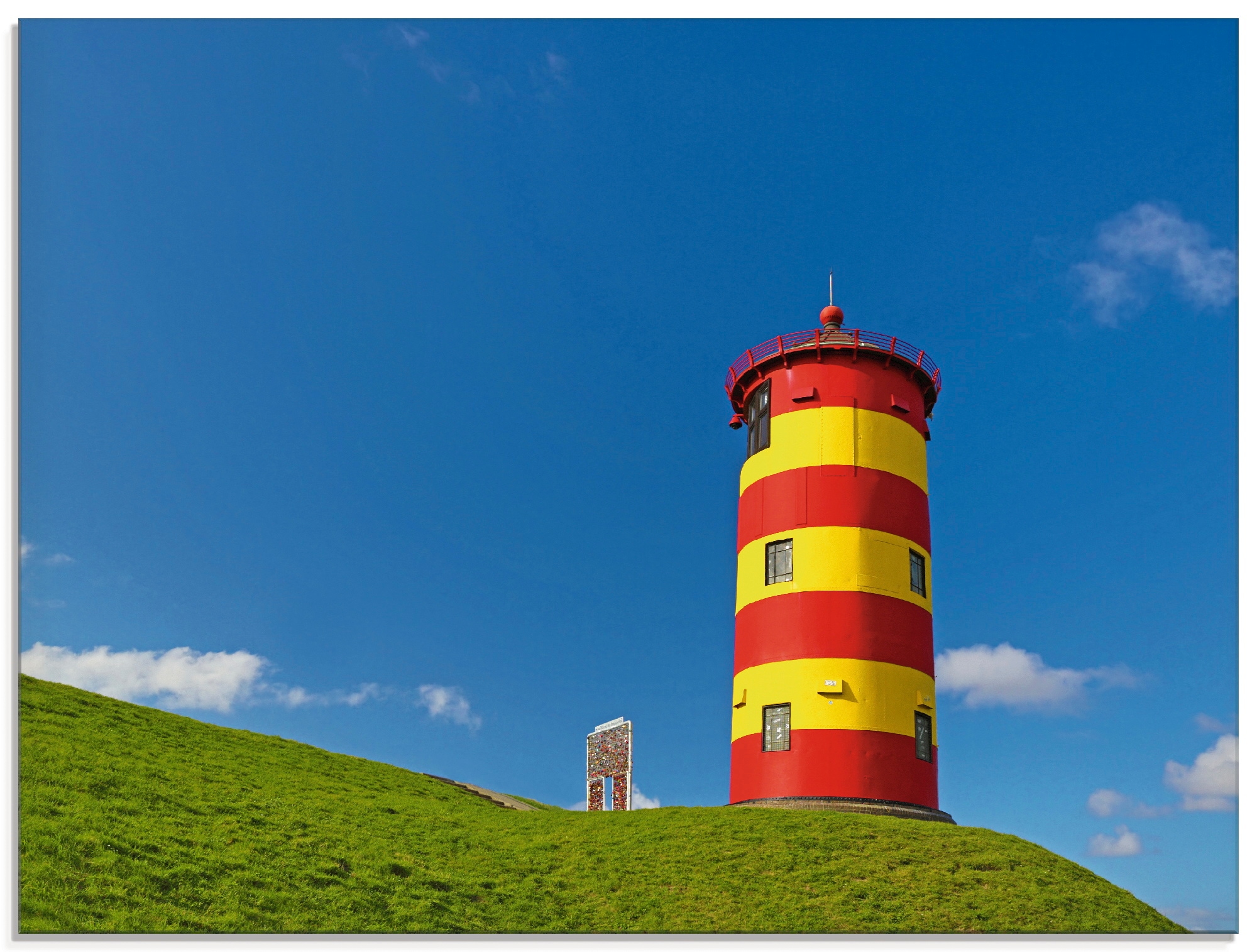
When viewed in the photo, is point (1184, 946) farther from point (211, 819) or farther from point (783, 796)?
point (211, 819)

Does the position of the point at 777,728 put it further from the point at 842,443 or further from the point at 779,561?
the point at 842,443

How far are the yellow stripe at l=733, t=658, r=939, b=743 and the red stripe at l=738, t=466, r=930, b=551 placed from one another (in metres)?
3.35

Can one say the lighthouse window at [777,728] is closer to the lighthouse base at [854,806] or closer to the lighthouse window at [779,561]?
the lighthouse base at [854,806]

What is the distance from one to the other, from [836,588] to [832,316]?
771cm

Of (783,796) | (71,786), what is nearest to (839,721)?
(783,796)

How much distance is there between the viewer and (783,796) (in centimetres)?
2256

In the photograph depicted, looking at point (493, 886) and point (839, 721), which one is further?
point (839, 721)

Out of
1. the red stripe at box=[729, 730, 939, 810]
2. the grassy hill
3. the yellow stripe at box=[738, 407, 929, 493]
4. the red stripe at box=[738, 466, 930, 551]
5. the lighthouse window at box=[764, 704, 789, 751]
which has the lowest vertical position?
the grassy hill

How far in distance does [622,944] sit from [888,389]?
16.2m

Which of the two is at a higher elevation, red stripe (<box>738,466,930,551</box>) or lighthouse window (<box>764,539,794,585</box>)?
red stripe (<box>738,466,930,551</box>)

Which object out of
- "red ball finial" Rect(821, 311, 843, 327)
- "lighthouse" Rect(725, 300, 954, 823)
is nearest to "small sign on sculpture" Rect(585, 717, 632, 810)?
"lighthouse" Rect(725, 300, 954, 823)

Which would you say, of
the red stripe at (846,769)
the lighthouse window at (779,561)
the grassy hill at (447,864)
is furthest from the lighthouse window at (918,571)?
the grassy hill at (447,864)

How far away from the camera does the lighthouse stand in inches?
890

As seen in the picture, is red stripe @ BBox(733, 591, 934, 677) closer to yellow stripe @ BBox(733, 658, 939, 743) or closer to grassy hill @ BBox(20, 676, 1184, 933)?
yellow stripe @ BBox(733, 658, 939, 743)
